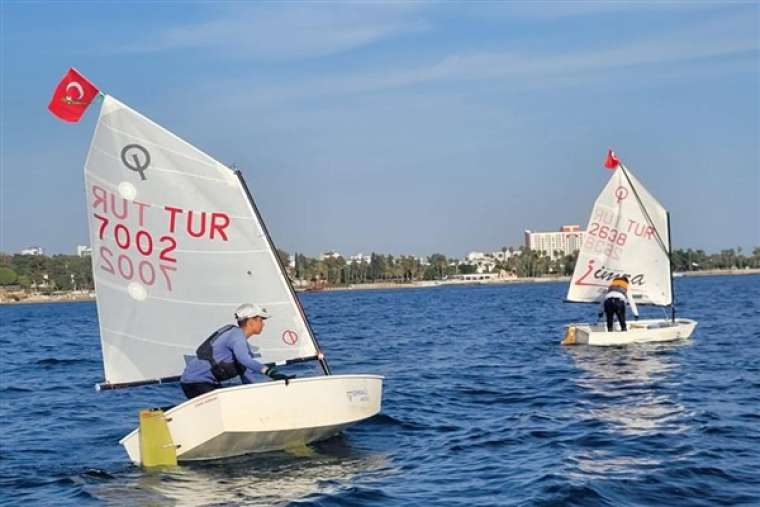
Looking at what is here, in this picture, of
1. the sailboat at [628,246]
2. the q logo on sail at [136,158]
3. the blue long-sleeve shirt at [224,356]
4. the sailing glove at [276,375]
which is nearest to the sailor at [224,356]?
the blue long-sleeve shirt at [224,356]

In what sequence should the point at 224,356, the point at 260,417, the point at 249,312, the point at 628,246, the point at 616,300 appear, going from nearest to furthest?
the point at 260,417 → the point at 224,356 → the point at 249,312 → the point at 616,300 → the point at 628,246

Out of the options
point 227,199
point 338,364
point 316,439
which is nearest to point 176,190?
point 227,199

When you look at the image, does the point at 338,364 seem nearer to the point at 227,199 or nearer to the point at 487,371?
the point at 487,371

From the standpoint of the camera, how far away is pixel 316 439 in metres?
15.1

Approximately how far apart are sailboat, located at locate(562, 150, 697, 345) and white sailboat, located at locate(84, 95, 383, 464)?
18.7 meters

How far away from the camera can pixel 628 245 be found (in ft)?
108

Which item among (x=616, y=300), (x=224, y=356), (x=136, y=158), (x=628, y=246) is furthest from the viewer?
(x=628, y=246)

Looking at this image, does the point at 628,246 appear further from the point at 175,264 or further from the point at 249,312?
the point at 249,312

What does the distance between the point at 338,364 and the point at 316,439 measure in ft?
50.1

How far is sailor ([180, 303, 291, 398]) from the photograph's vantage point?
14.5 m

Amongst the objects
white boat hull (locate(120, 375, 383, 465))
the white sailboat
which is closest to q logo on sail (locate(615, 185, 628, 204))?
the white sailboat

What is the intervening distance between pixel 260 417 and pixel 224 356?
1.10 metres

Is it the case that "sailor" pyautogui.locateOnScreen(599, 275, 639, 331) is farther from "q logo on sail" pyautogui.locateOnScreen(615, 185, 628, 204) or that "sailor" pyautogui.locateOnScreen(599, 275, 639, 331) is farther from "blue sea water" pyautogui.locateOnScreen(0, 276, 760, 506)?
"q logo on sail" pyautogui.locateOnScreen(615, 185, 628, 204)

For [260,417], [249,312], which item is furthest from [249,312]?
[260,417]
